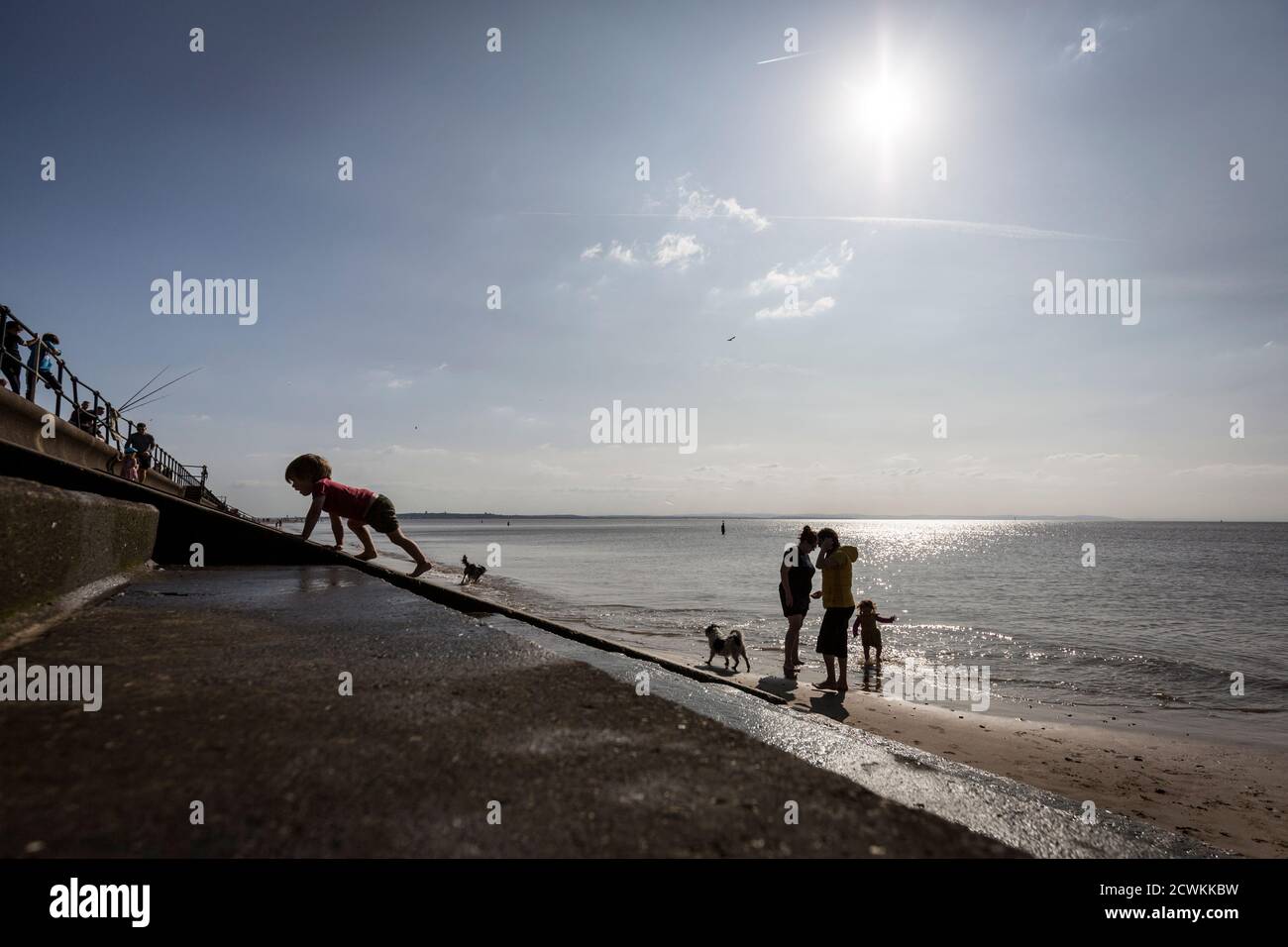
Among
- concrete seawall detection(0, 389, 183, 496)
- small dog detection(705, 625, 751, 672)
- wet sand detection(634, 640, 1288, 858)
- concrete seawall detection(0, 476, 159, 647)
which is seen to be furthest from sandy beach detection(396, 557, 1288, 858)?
concrete seawall detection(0, 389, 183, 496)

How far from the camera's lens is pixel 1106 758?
752 cm

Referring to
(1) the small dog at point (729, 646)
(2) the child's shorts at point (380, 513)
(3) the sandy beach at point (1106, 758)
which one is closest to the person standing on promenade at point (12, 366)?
(2) the child's shorts at point (380, 513)

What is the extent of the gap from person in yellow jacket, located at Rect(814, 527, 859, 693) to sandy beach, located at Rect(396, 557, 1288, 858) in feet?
2.52

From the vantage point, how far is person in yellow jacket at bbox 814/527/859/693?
27.2 feet

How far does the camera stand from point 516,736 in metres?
1.56

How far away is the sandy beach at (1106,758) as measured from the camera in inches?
231

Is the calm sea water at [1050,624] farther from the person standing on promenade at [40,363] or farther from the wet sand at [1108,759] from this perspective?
the person standing on promenade at [40,363]

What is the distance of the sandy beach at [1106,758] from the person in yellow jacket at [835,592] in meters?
0.77

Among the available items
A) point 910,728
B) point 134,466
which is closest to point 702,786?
point 910,728

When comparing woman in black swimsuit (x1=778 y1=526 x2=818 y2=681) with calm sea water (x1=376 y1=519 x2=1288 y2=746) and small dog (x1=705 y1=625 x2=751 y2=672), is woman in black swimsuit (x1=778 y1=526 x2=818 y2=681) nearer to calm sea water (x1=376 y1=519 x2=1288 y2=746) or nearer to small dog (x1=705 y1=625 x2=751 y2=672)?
small dog (x1=705 y1=625 x2=751 y2=672)

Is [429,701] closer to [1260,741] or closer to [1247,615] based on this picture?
[1260,741]

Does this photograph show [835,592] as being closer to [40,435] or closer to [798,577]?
[798,577]

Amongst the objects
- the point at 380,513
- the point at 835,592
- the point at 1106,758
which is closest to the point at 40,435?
the point at 380,513

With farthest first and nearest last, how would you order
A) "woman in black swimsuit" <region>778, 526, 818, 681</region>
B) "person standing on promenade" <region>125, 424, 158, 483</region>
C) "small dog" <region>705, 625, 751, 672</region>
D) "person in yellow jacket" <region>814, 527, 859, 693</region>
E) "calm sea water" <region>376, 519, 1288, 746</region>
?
"person standing on promenade" <region>125, 424, 158, 483</region>, "calm sea water" <region>376, 519, 1288, 746</region>, "small dog" <region>705, 625, 751, 672</region>, "woman in black swimsuit" <region>778, 526, 818, 681</region>, "person in yellow jacket" <region>814, 527, 859, 693</region>
